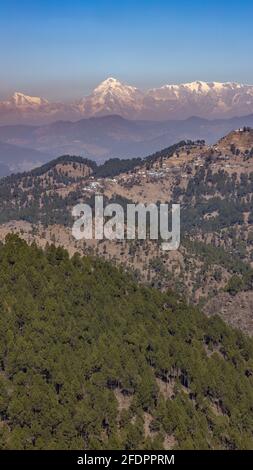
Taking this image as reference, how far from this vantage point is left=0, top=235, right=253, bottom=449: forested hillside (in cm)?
7175

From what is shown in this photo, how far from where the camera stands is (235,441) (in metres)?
79.8

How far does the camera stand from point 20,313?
87.8 metres

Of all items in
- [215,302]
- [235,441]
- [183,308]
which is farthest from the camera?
[215,302]

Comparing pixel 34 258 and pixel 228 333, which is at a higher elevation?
pixel 34 258

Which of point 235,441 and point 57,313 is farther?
point 57,313

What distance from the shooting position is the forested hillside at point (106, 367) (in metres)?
71.8

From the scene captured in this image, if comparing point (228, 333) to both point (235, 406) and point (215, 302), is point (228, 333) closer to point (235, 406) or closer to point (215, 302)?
point (235, 406)

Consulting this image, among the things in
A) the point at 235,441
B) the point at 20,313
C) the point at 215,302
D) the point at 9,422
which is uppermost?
the point at 20,313

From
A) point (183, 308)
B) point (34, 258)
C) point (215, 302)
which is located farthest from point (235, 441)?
point (215, 302)

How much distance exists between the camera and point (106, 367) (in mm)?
83562

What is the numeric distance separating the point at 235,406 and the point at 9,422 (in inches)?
1479
